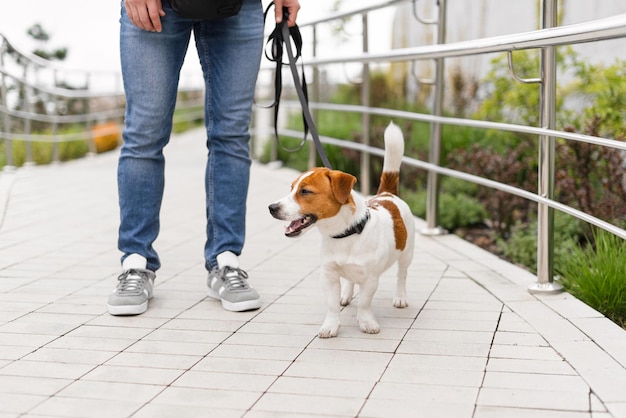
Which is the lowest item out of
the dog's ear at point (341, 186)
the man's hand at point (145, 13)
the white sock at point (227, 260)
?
the white sock at point (227, 260)

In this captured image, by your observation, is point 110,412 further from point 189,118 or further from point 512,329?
point 189,118

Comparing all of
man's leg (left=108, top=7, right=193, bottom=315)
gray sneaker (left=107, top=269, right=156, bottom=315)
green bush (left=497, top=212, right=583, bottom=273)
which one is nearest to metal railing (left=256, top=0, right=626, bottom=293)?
green bush (left=497, top=212, right=583, bottom=273)

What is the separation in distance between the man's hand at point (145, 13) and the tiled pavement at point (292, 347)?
0.99 metres

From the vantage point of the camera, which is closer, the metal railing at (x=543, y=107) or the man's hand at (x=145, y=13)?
the metal railing at (x=543, y=107)

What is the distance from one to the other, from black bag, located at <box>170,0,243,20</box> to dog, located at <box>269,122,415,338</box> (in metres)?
0.67

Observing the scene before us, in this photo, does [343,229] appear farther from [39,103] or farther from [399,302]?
[39,103]

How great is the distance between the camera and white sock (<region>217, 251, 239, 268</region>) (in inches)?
126

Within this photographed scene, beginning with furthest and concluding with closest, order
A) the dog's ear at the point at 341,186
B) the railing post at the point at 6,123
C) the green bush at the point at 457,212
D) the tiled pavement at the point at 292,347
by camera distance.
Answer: the railing post at the point at 6,123 < the green bush at the point at 457,212 < the dog's ear at the point at 341,186 < the tiled pavement at the point at 292,347

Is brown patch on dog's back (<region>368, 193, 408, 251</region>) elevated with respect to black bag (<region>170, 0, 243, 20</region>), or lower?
lower

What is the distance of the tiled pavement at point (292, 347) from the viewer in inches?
86.3

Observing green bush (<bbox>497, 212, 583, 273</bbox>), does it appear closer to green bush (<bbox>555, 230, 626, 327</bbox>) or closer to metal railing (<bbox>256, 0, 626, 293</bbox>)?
metal railing (<bbox>256, 0, 626, 293</bbox>)

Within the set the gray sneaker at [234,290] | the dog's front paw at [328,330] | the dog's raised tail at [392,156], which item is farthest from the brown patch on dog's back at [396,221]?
the gray sneaker at [234,290]

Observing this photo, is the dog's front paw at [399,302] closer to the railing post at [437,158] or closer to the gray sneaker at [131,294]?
the gray sneaker at [131,294]

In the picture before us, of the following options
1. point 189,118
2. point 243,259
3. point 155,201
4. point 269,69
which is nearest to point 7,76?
point 269,69
